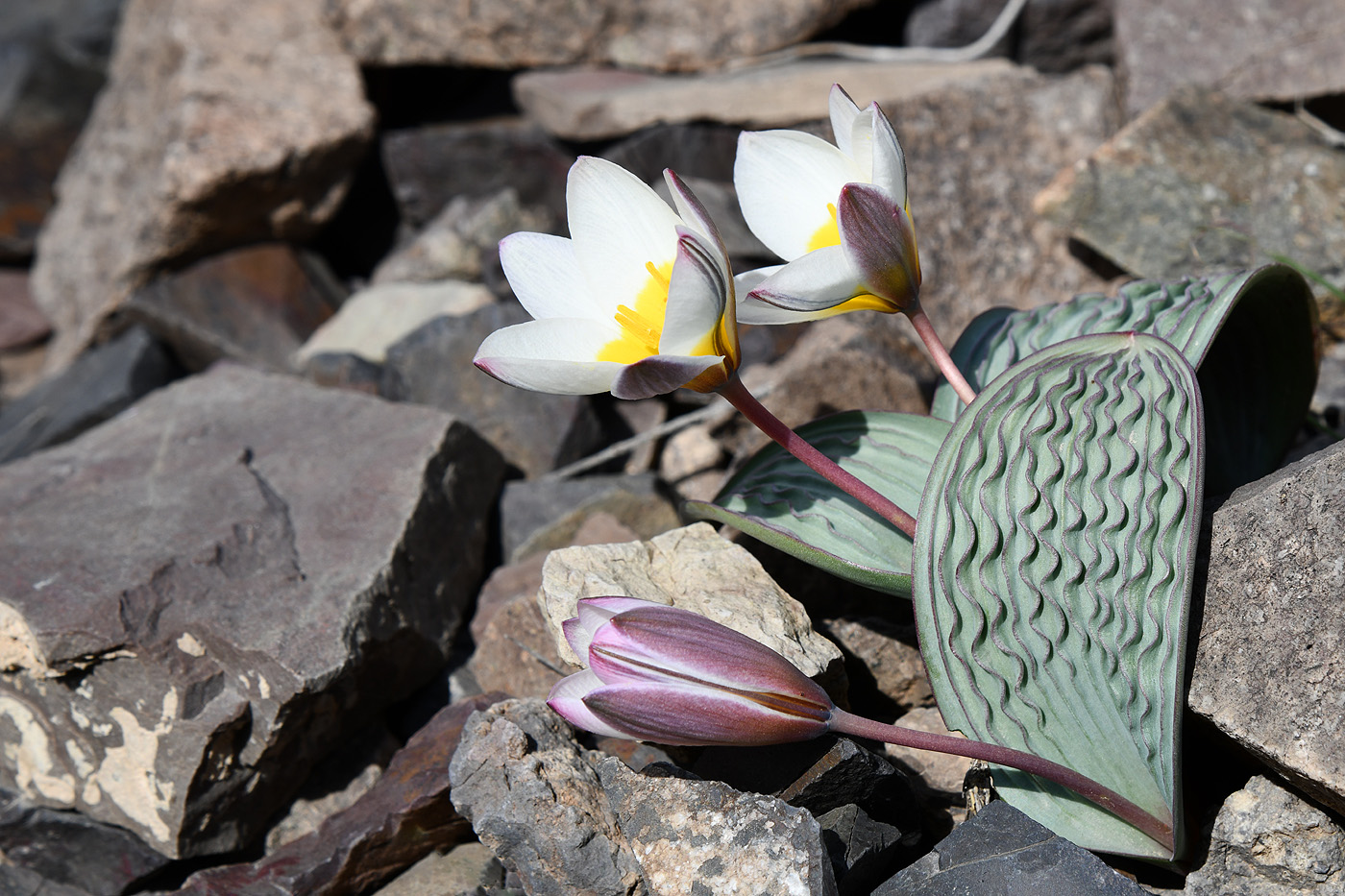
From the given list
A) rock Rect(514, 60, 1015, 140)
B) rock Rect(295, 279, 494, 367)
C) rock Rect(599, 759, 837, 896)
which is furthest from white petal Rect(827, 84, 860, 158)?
rock Rect(295, 279, 494, 367)

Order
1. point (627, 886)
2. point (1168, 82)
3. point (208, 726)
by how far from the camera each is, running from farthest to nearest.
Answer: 1. point (1168, 82)
2. point (208, 726)
3. point (627, 886)

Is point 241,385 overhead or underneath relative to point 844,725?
underneath

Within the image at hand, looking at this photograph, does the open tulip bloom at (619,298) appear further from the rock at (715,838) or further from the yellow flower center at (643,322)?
the rock at (715,838)

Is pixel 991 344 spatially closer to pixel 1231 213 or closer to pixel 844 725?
pixel 844 725

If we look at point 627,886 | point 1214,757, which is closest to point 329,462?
point 627,886

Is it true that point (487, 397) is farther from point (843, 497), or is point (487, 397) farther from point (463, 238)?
point (843, 497)

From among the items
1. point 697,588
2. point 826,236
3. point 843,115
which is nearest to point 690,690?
point 697,588

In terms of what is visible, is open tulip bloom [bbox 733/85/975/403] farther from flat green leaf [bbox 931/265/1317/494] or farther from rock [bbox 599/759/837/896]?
rock [bbox 599/759/837/896]
